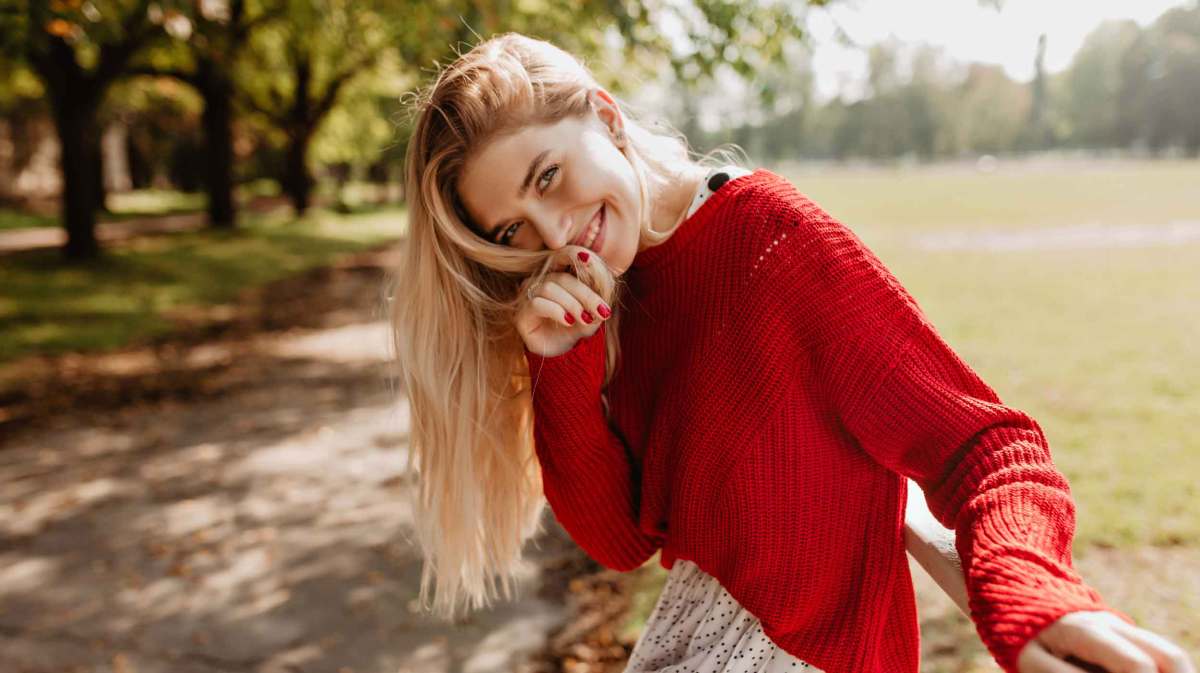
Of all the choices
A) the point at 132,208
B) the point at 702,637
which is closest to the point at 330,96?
the point at 132,208

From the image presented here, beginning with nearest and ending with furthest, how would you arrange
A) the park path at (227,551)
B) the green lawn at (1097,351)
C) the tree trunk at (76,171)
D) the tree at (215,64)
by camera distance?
the park path at (227,551), the green lawn at (1097,351), the tree at (215,64), the tree trunk at (76,171)

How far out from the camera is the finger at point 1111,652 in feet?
2.93

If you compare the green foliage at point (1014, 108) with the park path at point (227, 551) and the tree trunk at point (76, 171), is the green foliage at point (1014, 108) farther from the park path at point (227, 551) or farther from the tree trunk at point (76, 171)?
the park path at point (227, 551)

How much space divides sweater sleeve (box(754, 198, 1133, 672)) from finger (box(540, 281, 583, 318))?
12.7 inches

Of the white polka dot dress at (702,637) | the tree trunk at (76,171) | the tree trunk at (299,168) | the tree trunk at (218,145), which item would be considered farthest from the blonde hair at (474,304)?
the tree trunk at (299,168)

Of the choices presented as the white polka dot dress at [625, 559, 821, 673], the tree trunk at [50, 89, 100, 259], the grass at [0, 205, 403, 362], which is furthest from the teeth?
the tree trunk at [50, 89, 100, 259]

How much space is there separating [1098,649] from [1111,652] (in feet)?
0.04

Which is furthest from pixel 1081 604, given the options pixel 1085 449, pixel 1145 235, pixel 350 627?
pixel 1145 235

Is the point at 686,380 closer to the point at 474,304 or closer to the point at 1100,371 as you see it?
the point at 474,304

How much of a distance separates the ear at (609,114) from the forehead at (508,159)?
0.08m

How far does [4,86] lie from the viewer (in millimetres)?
17766

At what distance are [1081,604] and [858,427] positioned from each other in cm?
46

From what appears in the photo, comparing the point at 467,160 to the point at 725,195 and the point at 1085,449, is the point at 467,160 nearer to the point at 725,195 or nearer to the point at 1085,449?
the point at 725,195

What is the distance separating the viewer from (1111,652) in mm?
904
